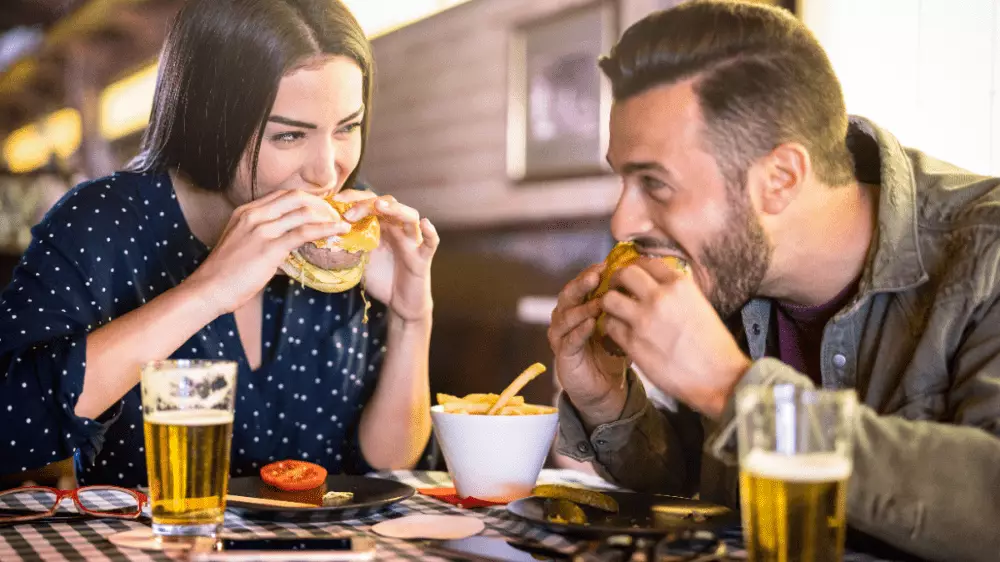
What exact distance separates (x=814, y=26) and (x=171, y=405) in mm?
2603

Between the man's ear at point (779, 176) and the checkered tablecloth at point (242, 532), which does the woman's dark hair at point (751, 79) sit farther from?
the checkered tablecloth at point (242, 532)

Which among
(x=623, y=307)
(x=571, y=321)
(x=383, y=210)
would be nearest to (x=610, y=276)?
(x=571, y=321)

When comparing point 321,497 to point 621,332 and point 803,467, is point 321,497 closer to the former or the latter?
point 621,332

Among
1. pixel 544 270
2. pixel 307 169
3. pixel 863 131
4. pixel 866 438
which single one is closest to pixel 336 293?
pixel 307 169

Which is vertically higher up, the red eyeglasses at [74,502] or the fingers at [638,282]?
the fingers at [638,282]

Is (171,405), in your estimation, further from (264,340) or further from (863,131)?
(863,131)

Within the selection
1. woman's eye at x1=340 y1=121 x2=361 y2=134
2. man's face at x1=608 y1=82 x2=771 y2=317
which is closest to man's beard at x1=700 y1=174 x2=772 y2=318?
man's face at x1=608 y1=82 x2=771 y2=317

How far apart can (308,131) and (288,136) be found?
5 cm

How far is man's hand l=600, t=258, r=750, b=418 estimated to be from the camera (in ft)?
4.41

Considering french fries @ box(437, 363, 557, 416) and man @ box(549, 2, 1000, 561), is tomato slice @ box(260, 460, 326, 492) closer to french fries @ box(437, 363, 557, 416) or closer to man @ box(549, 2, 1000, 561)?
french fries @ box(437, 363, 557, 416)

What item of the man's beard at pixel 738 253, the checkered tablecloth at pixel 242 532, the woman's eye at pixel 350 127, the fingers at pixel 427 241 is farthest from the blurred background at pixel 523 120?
the checkered tablecloth at pixel 242 532

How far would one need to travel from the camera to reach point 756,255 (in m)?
1.69

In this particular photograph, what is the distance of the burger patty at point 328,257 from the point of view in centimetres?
221

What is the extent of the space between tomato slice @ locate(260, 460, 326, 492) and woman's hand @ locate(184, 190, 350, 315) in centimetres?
37
